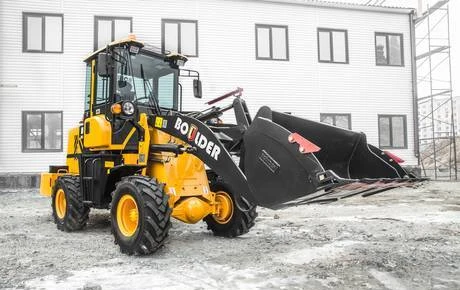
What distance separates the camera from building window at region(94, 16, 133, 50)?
16297 millimetres

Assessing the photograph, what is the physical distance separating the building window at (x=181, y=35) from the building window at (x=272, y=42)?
252 centimetres

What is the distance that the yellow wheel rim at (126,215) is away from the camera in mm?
→ 5926

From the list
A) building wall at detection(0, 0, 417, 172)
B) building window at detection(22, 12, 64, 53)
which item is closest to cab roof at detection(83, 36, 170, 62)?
building wall at detection(0, 0, 417, 172)

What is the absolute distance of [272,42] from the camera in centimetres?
1789

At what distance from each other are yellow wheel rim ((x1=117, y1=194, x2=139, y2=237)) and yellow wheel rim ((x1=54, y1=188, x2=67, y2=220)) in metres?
2.42

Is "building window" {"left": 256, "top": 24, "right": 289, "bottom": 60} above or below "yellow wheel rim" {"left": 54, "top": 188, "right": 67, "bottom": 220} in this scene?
above

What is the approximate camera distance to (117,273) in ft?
16.1

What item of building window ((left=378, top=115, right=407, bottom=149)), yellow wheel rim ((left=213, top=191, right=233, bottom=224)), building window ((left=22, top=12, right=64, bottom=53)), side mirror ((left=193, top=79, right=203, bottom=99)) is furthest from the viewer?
building window ((left=378, top=115, right=407, bottom=149))

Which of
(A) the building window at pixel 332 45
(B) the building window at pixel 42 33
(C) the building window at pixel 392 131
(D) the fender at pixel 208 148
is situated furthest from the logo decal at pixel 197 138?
(C) the building window at pixel 392 131

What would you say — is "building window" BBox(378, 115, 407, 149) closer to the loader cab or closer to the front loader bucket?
the loader cab

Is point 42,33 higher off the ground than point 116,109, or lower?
higher

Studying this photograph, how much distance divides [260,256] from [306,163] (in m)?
1.64

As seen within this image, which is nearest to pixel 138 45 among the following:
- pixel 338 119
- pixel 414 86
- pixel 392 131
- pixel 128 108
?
pixel 128 108

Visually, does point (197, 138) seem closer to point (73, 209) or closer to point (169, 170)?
point (169, 170)
